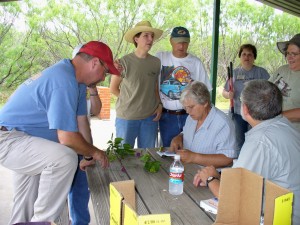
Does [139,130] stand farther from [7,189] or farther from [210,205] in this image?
[210,205]

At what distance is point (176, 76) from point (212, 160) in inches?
51.2

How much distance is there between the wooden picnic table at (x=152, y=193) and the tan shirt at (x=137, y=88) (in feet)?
3.66

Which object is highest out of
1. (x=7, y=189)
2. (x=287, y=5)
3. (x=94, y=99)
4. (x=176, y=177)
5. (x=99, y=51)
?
(x=287, y=5)

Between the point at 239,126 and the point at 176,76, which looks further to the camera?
the point at 239,126

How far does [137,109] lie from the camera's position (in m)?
3.25

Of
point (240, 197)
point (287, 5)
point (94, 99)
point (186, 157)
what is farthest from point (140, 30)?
point (287, 5)

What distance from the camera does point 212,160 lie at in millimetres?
2137

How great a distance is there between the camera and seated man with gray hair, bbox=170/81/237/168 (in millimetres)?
2166

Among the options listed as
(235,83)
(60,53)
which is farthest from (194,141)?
(60,53)

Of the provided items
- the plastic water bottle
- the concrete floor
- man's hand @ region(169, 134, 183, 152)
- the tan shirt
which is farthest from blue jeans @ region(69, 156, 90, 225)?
the plastic water bottle

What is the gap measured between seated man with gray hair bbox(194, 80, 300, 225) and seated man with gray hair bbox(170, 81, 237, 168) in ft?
1.58

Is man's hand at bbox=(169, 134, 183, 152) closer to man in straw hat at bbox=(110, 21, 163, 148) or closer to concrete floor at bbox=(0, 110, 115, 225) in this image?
man in straw hat at bbox=(110, 21, 163, 148)

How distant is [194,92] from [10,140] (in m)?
1.17

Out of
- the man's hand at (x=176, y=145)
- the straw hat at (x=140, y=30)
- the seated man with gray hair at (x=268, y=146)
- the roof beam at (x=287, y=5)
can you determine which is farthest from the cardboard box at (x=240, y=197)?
the roof beam at (x=287, y=5)
